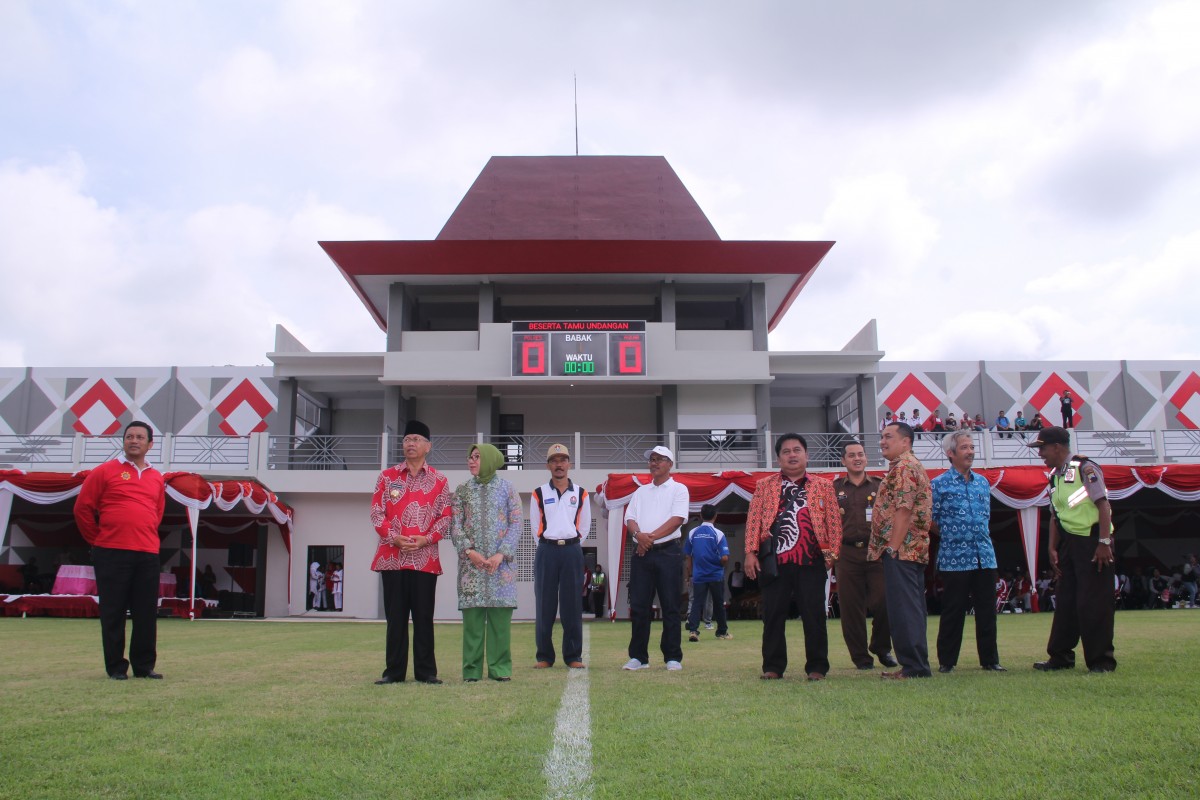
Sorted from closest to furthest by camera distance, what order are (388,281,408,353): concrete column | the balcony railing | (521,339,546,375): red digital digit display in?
the balcony railing, (521,339,546,375): red digital digit display, (388,281,408,353): concrete column

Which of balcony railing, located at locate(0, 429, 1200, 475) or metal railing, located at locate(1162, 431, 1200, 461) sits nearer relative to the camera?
balcony railing, located at locate(0, 429, 1200, 475)

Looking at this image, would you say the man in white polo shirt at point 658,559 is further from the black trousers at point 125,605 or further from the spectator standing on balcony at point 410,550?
the black trousers at point 125,605

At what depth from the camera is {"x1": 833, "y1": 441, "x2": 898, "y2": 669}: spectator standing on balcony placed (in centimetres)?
704

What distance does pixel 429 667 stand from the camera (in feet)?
19.6

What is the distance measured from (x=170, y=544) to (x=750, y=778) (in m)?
24.6

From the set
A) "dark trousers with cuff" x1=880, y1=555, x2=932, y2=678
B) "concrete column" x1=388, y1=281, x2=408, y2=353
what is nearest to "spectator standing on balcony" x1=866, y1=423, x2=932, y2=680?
"dark trousers with cuff" x1=880, y1=555, x2=932, y2=678

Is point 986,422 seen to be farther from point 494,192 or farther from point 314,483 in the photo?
point 314,483

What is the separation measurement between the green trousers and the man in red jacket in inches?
80.0

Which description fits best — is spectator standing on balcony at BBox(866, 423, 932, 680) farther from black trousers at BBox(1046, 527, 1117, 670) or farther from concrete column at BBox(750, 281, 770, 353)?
concrete column at BBox(750, 281, 770, 353)

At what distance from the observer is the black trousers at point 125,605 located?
604 cm

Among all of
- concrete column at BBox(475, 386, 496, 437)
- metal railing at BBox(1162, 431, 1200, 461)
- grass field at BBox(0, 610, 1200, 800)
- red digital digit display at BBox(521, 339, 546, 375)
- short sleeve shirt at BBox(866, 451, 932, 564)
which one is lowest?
grass field at BBox(0, 610, 1200, 800)

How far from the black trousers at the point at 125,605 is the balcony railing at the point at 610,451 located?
48.7 ft

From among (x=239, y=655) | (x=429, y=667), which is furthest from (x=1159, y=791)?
(x=239, y=655)

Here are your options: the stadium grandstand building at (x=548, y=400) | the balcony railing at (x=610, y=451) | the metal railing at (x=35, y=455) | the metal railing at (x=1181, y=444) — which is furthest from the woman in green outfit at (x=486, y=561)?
the metal railing at (x=1181, y=444)
